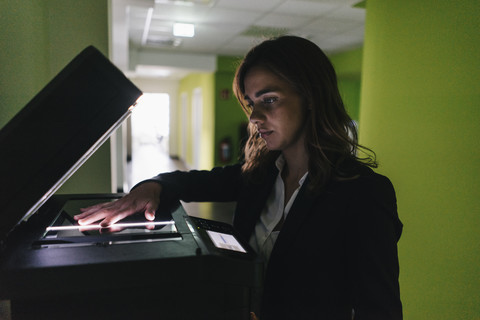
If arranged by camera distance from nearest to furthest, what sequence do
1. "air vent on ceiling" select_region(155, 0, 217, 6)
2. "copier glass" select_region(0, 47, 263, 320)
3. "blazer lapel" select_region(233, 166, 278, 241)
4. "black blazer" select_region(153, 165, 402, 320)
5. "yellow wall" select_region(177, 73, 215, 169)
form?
"copier glass" select_region(0, 47, 263, 320)
"black blazer" select_region(153, 165, 402, 320)
"blazer lapel" select_region(233, 166, 278, 241)
"air vent on ceiling" select_region(155, 0, 217, 6)
"yellow wall" select_region(177, 73, 215, 169)

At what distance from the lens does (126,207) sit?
2.81 ft

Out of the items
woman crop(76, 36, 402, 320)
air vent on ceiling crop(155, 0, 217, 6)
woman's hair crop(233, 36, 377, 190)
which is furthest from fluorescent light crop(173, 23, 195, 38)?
woman's hair crop(233, 36, 377, 190)

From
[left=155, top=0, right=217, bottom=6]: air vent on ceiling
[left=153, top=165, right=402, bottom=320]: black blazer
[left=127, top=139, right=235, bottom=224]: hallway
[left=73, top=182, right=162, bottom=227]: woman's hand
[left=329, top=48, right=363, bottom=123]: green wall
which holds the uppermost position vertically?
[left=155, top=0, right=217, bottom=6]: air vent on ceiling

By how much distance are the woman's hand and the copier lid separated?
0.21 metres

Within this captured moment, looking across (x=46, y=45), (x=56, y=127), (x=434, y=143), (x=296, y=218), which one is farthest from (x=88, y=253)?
(x=434, y=143)

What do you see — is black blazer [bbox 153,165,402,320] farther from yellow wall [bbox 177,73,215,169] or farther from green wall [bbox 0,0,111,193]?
yellow wall [bbox 177,73,215,169]

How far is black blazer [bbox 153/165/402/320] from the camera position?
2.60ft

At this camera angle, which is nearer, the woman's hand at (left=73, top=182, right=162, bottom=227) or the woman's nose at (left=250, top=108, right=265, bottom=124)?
the woman's hand at (left=73, top=182, right=162, bottom=227)

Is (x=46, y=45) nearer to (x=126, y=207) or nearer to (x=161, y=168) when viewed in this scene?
(x=126, y=207)

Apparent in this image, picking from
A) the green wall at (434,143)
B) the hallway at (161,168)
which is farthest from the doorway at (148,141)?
the green wall at (434,143)

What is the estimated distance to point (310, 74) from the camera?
98 centimetres

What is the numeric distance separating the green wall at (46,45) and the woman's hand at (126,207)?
0.36 m

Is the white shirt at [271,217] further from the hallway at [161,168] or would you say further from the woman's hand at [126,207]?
the hallway at [161,168]

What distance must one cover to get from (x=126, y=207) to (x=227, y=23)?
4.36m
